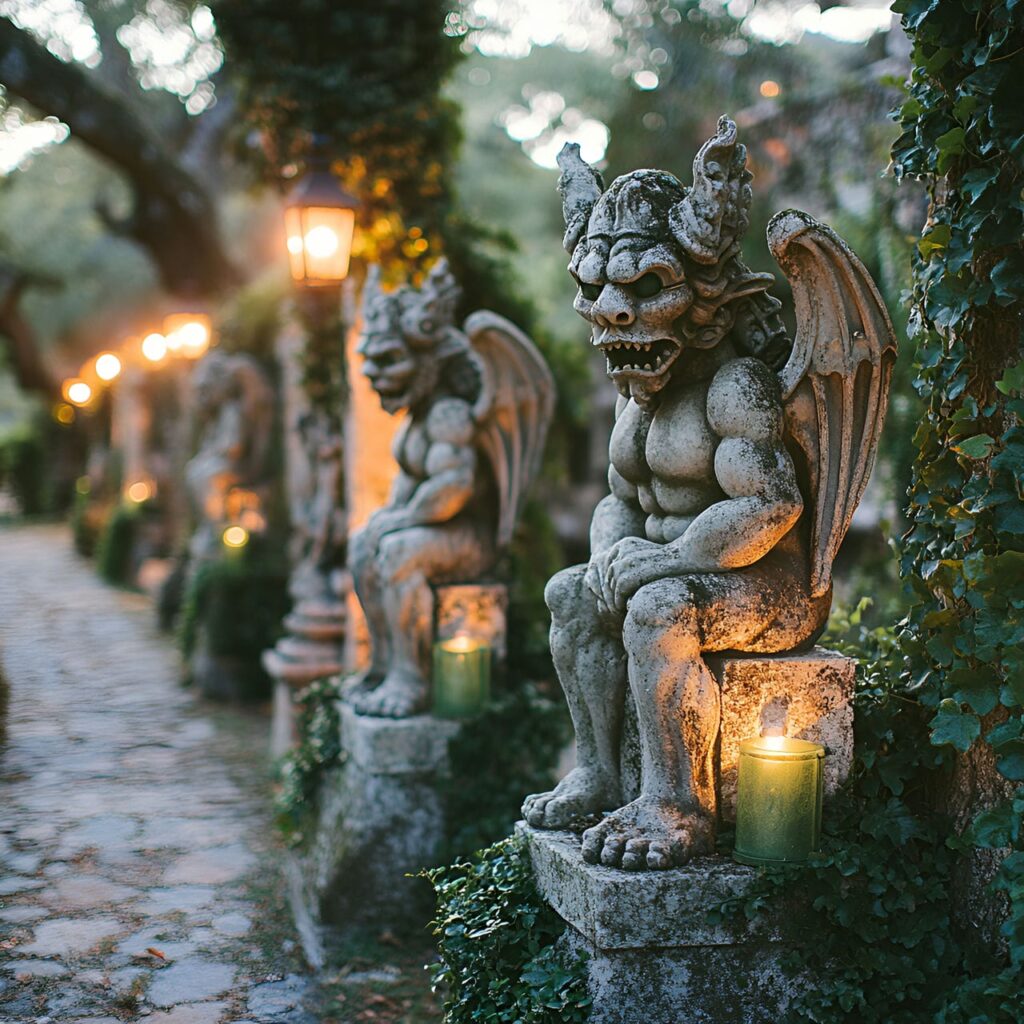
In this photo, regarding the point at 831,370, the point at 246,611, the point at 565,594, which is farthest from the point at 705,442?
the point at 246,611

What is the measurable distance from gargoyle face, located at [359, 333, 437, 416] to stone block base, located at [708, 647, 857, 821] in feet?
7.18

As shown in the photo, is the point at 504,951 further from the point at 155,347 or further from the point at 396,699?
the point at 155,347

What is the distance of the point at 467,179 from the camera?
17.0 meters

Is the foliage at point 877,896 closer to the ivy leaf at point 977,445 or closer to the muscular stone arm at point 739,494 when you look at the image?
the muscular stone arm at point 739,494

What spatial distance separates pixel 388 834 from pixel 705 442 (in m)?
2.38

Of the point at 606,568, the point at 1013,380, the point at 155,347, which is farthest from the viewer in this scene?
the point at 155,347

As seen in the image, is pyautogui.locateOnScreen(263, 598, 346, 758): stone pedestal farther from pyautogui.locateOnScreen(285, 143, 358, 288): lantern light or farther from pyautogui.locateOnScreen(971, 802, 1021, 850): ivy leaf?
pyautogui.locateOnScreen(971, 802, 1021, 850): ivy leaf

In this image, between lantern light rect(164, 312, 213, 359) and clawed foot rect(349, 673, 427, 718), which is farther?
lantern light rect(164, 312, 213, 359)

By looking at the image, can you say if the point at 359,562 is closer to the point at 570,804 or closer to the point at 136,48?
the point at 570,804

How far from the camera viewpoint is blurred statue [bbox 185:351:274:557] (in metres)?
10.4

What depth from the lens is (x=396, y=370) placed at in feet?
15.9

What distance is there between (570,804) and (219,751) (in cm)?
485

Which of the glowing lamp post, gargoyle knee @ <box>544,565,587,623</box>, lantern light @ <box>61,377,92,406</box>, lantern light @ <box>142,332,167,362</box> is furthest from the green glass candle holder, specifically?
lantern light @ <box>61,377,92,406</box>

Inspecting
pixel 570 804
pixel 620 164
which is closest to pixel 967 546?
pixel 570 804
